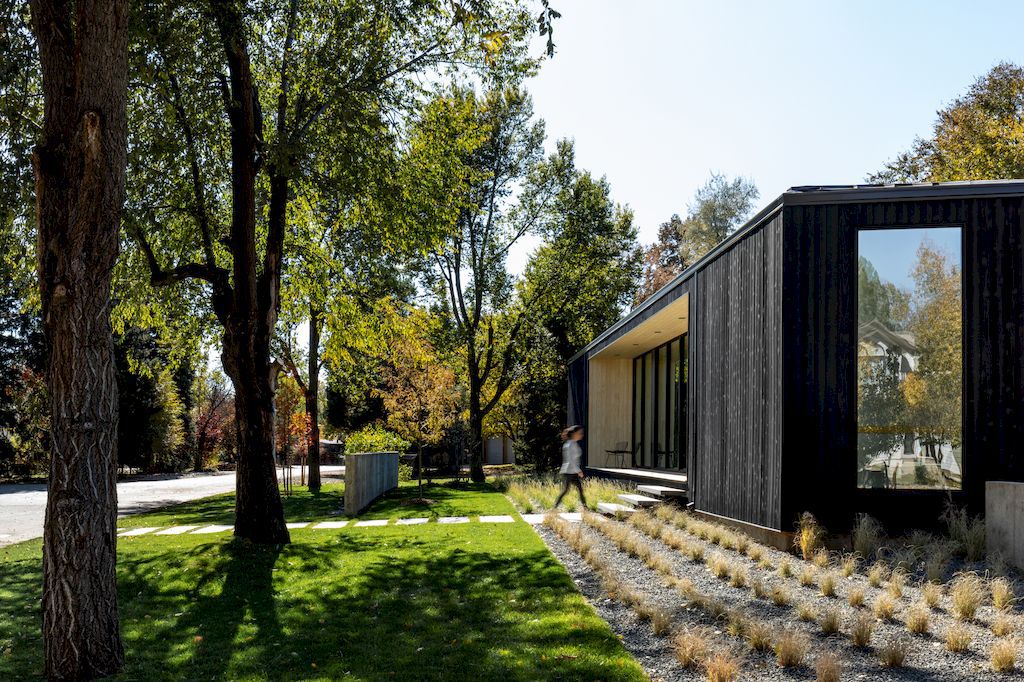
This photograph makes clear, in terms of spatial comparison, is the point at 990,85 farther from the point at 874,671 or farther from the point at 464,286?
the point at 874,671

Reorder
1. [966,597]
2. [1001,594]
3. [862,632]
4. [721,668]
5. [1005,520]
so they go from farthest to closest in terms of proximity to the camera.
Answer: [1005,520] → [1001,594] → [966,597] → [862,632] → [721,668]

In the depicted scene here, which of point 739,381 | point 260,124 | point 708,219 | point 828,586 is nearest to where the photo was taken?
point 828,586

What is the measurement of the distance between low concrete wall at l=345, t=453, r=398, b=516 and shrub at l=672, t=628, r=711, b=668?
10461 millimetres

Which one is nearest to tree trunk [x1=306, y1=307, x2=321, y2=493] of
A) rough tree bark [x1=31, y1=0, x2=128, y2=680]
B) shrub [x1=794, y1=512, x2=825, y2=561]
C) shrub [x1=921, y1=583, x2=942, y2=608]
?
shrub [x1=794, y1=512, x2=825, y2=561]

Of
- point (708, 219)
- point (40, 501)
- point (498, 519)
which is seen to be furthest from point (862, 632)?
point (708, 219)

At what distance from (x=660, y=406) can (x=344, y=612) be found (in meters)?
14.6

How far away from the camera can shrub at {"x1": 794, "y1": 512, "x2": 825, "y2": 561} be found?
893 centimetres

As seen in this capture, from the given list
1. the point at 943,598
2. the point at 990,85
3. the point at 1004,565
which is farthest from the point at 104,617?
the point at 990,85

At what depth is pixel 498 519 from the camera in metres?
13.9

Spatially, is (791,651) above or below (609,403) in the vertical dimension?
below

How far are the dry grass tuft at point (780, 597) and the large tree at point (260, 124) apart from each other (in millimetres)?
6850

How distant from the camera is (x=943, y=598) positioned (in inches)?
272

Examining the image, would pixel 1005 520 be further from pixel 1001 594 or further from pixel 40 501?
pixel 40 501

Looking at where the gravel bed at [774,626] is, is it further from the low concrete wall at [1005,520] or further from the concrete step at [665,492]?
the concrete step at [665,492]
